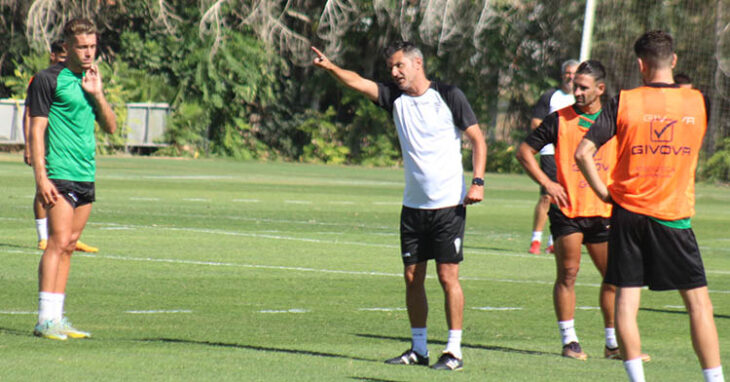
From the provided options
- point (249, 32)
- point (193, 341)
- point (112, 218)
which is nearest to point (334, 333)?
point (193, 341)

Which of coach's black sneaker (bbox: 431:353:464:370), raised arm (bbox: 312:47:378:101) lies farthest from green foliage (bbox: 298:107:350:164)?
coach's black sneaker (bbox: 431:353:464:370)

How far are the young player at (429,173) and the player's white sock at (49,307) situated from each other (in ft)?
7.97

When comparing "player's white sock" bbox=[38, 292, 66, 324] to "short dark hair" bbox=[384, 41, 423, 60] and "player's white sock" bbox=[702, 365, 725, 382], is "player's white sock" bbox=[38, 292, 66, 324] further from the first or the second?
"player's white sock" bbox=[702, 365, 725, 382]

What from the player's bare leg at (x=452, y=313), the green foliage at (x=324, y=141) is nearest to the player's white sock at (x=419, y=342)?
the player's bare leg at (x=452, y=313)

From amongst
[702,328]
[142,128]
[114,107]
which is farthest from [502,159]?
[702,328]

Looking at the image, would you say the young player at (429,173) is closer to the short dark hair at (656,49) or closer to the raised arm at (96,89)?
the short dark hair at (656,49)

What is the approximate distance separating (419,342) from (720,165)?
28506 mm

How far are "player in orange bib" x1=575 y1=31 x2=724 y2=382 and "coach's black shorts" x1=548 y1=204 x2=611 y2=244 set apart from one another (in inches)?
85.5

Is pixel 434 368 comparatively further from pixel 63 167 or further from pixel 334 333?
pixel 63 167

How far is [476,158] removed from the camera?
8375mm

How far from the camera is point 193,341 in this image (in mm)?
8586

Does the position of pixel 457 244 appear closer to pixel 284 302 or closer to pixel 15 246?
pixel 284 302

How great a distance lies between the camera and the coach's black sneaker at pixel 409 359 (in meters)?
8.01

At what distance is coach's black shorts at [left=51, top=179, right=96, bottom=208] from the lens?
341 inches
